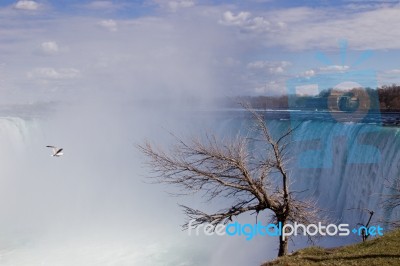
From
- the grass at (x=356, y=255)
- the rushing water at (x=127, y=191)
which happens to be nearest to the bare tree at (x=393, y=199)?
the rushing water at (x=127, y=191)

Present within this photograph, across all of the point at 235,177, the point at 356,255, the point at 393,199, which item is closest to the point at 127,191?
the point at 393,199

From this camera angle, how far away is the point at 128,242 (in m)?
28.8

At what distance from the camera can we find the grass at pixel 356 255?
1073cm

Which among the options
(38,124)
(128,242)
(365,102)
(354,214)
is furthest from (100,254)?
(38,124)

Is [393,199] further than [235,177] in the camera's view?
Yes

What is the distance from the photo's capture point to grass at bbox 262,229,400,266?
1073 centimetres

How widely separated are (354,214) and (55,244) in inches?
611

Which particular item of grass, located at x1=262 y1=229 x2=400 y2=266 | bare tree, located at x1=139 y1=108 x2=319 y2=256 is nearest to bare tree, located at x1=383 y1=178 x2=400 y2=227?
grass, located at x1=262 y1=229 x2=400 y2=266

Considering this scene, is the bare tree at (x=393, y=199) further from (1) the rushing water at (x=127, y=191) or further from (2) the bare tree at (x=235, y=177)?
(2) the bare tree at (x=235, y=177)

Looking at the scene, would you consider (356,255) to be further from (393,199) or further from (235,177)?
(393,199)

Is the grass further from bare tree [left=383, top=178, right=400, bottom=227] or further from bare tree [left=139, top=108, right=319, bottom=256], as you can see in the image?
bare tree [left=383, top=178, right=400, bottom=227]

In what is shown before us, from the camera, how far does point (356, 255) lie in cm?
1116

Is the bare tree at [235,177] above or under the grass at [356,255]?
above

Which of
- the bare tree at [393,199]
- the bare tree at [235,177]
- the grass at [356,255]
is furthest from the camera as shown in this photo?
the bare tree at [393,199]
